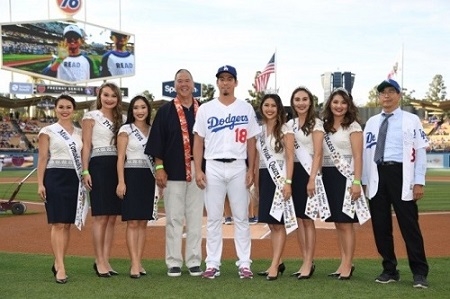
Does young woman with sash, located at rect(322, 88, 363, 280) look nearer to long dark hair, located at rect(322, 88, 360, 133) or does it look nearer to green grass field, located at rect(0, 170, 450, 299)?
long dark hair, located at rect(322, 88, 360, 133)

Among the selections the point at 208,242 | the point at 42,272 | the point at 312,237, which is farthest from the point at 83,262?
the point at 312,237

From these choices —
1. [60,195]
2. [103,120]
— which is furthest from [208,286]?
[103,120]

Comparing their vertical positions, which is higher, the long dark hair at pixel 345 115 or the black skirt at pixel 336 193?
the long dark hair at pixel 345 115

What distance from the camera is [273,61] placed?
35.8 m

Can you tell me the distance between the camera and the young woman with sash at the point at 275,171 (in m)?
7.10

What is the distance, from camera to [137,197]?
7.39 meters

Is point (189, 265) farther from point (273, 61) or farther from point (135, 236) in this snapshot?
point (273, 61)

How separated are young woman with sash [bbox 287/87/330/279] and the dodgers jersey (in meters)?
0.48

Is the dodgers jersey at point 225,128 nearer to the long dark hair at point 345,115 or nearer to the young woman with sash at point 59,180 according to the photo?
the long dark hair at point 345,115

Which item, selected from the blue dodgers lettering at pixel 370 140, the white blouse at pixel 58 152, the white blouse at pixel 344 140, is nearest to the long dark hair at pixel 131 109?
the white blouse at pixel 58 152

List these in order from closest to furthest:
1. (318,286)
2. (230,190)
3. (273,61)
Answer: (318,286) → (230,190) → (273,61)

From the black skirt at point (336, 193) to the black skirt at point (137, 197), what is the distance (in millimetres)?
1944

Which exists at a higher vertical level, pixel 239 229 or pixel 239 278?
pixel 239 229

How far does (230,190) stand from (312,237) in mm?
1022
